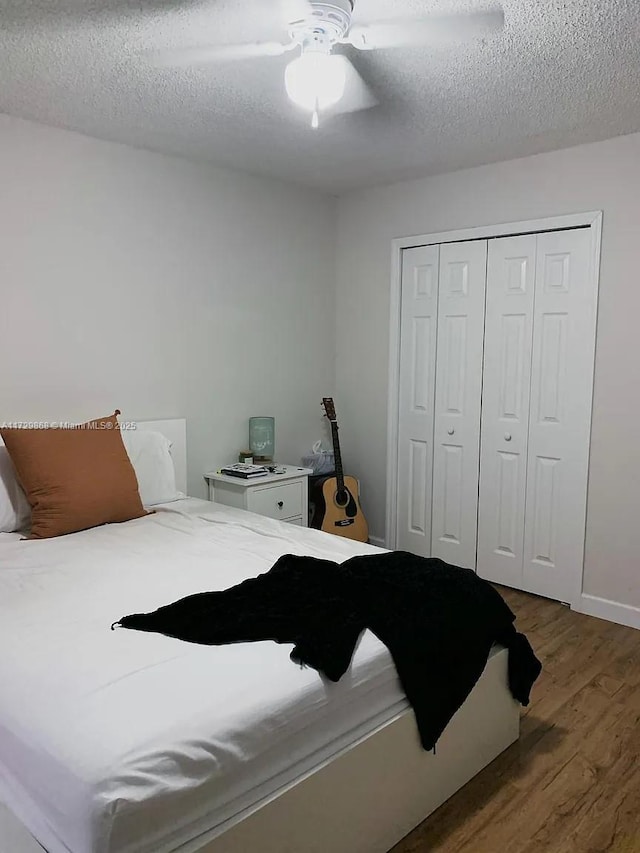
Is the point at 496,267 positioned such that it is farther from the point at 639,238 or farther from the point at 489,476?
the point at 489,476

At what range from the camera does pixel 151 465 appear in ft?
10.5

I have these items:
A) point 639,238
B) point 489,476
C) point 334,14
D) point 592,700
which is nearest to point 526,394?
point 489,476

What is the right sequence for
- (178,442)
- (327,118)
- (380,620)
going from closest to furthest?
(380,620), (327,118), (178,442)

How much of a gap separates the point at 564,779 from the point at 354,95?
2.60m

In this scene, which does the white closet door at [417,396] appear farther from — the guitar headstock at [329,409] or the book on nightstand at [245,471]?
the book on nightstand at [245,471]

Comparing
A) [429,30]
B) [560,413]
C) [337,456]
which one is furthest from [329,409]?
[429,30]

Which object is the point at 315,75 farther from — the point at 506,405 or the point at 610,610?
the point at 610,610

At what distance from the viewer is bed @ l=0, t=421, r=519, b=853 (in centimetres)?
131

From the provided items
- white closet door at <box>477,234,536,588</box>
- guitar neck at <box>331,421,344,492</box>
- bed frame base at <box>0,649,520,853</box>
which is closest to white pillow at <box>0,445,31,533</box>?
bed frame base at <box>0,649,520,853</box>

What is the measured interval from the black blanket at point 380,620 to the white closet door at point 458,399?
1.73 m

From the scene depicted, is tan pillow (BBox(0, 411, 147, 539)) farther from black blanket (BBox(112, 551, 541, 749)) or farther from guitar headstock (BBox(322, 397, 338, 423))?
guitar headstock (BBox(322, 397, 338, 423))

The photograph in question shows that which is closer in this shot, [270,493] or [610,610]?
[610,610]

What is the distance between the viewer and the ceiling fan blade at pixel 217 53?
2237 millimetres

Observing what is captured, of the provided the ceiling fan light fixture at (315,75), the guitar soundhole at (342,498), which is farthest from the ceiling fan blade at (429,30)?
the guitar soundhole at (342,498)
